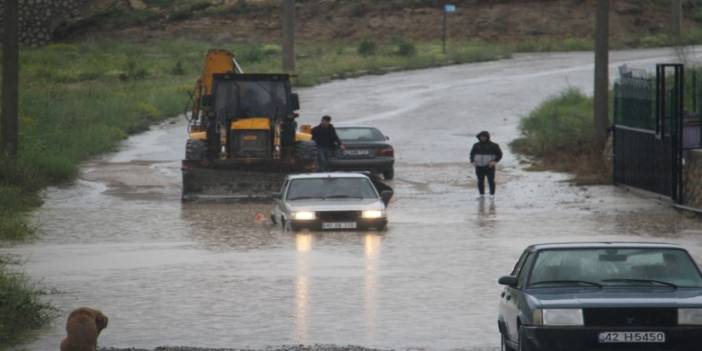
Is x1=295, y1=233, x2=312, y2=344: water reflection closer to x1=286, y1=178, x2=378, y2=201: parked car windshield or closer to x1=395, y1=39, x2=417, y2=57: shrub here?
x1=286, y1=178, x2=378, y2=201: parked car windshield

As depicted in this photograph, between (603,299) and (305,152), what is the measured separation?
25932 mm

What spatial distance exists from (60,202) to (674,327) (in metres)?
27.5

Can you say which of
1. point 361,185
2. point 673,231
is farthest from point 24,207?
point 673,231

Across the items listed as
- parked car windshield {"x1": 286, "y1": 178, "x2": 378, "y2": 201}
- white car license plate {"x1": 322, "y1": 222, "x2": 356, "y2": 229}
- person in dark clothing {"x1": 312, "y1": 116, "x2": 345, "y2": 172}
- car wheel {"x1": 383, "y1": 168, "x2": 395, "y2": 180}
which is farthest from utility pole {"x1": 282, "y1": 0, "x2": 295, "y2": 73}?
white car license plate {"x1": 322, "y1": 222, "x2": 356, "y2": 229}

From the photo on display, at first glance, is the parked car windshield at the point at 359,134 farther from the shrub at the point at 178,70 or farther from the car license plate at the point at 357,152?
the shrub at the point at 178,70

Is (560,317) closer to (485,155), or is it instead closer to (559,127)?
(485,155)

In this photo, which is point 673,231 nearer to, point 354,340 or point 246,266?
point 246,266

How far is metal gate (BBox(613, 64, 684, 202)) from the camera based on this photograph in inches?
1486

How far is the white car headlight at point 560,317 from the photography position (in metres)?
14.8

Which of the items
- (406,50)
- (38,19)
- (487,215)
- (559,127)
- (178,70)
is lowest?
(487,215)

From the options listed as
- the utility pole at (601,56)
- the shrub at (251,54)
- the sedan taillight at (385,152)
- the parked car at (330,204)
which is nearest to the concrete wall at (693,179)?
the parked car at (330,204)

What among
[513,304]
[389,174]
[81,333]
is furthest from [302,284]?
[389,174]

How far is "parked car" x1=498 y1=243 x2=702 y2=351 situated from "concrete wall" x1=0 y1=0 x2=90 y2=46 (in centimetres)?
8675

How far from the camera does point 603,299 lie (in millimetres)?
14984
